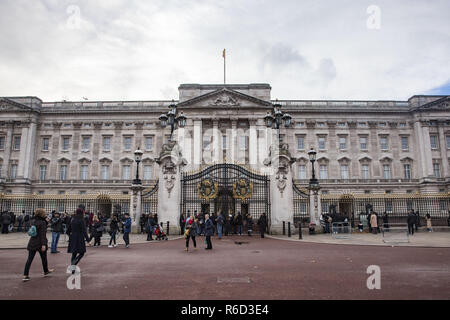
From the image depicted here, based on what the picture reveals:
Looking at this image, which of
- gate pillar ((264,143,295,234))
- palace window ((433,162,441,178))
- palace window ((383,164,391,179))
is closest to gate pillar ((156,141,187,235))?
gate pillar ((264,143,295,234))

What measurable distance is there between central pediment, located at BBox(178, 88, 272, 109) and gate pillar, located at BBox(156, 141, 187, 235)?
3156cm

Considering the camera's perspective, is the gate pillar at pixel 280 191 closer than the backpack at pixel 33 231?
No

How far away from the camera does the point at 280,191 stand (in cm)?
1850

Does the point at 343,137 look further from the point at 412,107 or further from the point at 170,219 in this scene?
the point at 170,219

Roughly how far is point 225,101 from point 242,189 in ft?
109

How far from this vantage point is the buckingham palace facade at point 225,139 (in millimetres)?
49125

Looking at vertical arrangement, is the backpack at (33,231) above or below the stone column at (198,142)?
below

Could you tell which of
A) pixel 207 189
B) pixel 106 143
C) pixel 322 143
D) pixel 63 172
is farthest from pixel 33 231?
pixel 322 143

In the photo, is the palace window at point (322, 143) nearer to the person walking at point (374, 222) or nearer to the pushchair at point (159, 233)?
the person walking at point (374, 222)

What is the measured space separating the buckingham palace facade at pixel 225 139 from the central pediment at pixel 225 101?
17 cm

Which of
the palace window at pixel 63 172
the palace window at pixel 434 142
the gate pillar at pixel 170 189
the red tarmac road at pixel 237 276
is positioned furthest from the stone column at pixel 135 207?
the palace window at pixel 434 142

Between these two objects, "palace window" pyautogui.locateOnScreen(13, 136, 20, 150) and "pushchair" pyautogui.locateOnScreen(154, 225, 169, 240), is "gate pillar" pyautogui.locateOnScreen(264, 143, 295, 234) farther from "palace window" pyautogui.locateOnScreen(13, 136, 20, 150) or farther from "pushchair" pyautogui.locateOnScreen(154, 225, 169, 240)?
"palace window" pyautogui.locateOnScreen(13, 136, 20, 150)

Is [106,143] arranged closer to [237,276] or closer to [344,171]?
[344,171]

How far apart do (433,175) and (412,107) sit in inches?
488
